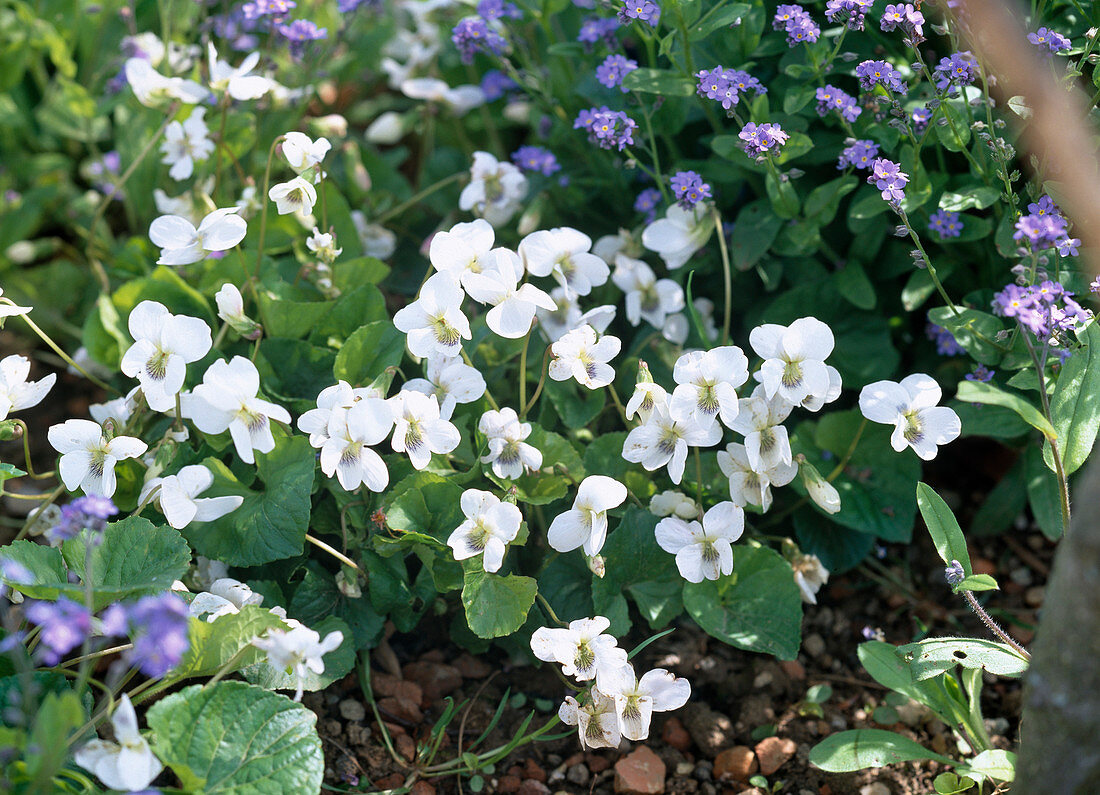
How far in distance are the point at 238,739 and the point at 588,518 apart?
2.22 ft

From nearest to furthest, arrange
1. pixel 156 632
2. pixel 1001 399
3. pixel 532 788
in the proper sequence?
pixel 156 632, pixel 1001 399, pixel 532 788

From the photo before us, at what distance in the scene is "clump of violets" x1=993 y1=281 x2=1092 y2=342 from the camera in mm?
1541

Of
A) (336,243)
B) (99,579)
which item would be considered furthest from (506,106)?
(99,579)

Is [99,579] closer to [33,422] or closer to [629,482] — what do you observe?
[629,482]

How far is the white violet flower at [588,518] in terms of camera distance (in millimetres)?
1703

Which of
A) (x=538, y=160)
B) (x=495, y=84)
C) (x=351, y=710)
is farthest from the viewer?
(x=495, y=84)

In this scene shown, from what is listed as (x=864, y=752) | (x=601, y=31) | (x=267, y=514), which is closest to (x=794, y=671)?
(x=864, y=752)

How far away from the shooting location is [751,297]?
2.49 meters

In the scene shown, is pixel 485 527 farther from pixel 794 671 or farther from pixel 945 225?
pixel 945 225

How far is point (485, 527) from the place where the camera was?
171cm

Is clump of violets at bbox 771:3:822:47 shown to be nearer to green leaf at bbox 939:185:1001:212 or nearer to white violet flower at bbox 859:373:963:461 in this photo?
green leaf at bbox 939:185:1001:212

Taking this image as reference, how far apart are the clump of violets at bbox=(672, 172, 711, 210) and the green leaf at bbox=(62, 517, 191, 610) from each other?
1205mm

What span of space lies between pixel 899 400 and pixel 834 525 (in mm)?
571

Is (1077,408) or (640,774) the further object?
(640,774)
